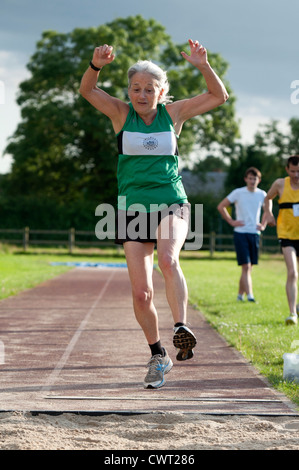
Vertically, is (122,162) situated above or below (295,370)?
above

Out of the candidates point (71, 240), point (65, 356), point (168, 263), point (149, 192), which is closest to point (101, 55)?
point (149, 192)

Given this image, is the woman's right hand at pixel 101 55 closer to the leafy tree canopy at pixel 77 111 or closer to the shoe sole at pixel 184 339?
the shoe sole at pixel 184 339

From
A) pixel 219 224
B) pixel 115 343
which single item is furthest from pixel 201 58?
pixel 219 224

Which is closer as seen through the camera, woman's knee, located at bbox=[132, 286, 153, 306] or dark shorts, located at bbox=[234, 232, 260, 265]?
woman's knee, located at bbox=[132, 286, 153, 306]

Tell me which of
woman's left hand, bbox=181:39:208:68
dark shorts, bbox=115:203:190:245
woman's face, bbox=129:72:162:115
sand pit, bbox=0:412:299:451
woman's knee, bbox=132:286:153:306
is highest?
woman's left hand, bbox=181:39:208:68

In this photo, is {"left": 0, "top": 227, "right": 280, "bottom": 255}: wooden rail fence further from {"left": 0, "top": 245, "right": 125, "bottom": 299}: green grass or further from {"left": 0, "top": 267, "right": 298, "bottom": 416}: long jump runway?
{"left": 0, "top": 267, "right": 298, "bottom": 416}: long jump runway

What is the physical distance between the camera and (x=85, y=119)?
45.0 m

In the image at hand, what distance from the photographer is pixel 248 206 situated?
12227 mm

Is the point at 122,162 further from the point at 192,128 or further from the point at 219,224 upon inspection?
the point at 192,128

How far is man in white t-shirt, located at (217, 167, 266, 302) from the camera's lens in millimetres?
12211

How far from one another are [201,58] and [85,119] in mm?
40341

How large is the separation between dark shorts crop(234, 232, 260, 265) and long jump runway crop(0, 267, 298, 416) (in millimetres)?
1476

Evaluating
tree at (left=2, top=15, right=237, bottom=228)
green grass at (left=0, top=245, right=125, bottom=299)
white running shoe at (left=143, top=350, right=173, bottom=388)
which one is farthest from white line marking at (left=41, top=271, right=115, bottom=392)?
tree at (left=2, top=15, right=237, bottom=228)

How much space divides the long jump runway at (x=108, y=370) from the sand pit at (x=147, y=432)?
14cm
